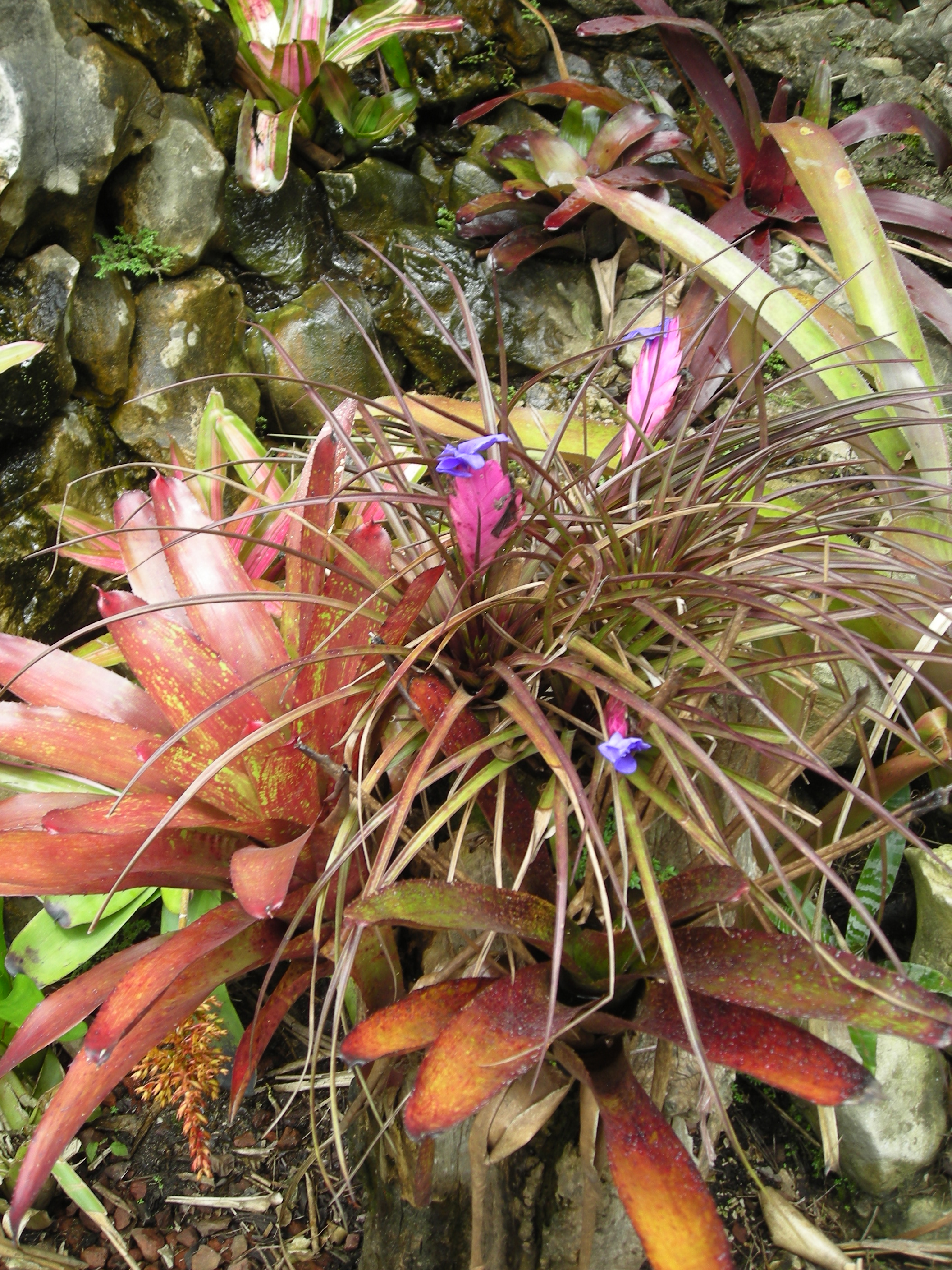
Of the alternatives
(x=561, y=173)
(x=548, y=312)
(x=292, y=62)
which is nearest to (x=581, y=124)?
(x=561, y=173)

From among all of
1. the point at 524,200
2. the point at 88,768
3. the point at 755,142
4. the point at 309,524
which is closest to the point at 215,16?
the point at 524,200

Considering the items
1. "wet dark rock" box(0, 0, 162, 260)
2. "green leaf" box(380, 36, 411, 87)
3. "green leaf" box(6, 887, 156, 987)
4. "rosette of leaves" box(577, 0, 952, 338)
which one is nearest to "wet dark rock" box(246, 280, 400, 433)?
"wet dark rock" box(0, 0, 162, 260)

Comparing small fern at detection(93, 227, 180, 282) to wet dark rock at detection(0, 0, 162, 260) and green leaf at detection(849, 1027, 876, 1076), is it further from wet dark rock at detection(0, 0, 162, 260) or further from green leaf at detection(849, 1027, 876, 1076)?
green leaf at detection(849, 1027, 876, 1076)

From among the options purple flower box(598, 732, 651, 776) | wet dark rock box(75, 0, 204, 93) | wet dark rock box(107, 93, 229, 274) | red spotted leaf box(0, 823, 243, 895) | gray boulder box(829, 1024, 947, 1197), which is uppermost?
wet dark rock box(75, 0, 204, 93)

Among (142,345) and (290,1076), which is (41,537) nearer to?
(142,345)

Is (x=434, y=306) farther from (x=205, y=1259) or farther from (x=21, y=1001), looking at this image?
(x=205, y=1259)

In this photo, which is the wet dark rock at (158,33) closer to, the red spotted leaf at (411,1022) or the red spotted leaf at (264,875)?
the red spotted leaf at (264,875)

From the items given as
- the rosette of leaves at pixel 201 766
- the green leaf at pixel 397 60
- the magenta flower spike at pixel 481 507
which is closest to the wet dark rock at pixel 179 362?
the green leaf at pixel 397 60
